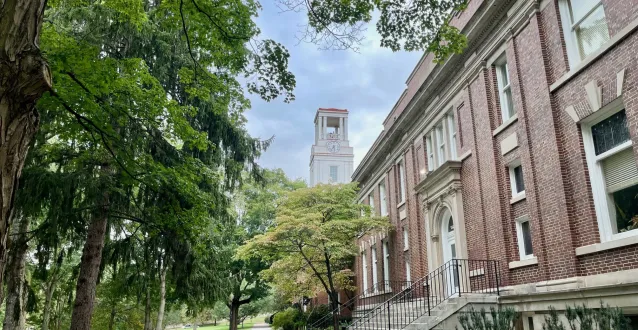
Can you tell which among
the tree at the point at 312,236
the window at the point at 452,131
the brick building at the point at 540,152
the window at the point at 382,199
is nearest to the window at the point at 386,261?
the window at the point at 382,199

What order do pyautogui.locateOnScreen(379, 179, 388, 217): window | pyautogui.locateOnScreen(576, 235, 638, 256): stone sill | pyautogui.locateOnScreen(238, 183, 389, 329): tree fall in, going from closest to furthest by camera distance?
1. pyautogui.locateOnScreen(576, 235, 638, 256): stone sill
2. pyautogui.locateOnScreen(238, 183, 389, 329): tree
3. pyautogui.locateOnScreen(379, 179, 388, 217): window

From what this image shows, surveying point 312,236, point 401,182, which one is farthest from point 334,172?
point 312,236

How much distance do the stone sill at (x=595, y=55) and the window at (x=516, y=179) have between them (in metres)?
2.35

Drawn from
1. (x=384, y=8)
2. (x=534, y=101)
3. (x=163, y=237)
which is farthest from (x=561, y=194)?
(x=163, y=237)

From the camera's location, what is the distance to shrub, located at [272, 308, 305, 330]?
27.9 metres

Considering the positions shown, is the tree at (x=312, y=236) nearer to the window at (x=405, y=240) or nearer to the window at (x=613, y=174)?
the window at (x=405, y=240)

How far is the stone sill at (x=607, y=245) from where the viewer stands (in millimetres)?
Answer: 7442

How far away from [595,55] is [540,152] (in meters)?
2.36

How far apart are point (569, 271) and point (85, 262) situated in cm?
1100

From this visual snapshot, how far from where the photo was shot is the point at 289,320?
2905cm

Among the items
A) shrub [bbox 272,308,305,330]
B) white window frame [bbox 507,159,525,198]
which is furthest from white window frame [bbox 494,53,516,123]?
shrub [bbox 272,308,305,330]

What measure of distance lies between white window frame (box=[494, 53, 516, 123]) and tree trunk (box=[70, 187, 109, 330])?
397 inches

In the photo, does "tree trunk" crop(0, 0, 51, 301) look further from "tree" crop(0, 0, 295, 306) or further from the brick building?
the brick building

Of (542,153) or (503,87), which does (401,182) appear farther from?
(542,153)
